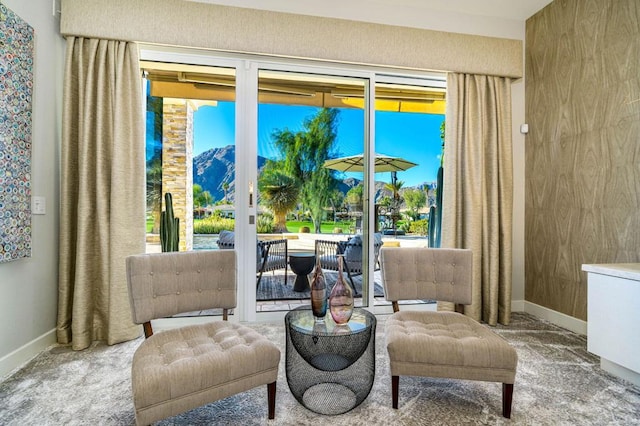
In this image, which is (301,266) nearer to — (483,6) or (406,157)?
(406,157)

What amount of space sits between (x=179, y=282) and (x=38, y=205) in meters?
1.36

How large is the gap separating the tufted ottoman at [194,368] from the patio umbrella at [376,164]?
1911 millimetres

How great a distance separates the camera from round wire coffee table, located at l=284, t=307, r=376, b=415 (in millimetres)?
1722

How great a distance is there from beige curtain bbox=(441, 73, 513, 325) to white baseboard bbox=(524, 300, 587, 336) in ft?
1.32

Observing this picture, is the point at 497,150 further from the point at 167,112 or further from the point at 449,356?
the point at 167,112

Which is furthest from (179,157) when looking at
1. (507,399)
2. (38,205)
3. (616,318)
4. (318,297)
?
(616,318)

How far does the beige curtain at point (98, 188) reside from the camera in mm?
2625

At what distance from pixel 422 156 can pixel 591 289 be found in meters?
1.87

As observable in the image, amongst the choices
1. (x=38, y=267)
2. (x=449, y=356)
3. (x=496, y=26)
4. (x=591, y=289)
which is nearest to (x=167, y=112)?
(x=38, y=267)

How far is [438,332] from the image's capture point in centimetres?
191

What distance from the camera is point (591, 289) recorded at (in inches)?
89.9

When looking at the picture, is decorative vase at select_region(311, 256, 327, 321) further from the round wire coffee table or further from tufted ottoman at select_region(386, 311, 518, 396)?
tufted ottoman at select_region(386, 311, 518, 396)

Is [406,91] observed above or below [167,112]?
above

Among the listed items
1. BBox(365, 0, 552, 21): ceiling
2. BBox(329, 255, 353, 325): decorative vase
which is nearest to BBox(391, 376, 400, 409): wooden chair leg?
BBox(329, 255, 353, 325): decorative vase
